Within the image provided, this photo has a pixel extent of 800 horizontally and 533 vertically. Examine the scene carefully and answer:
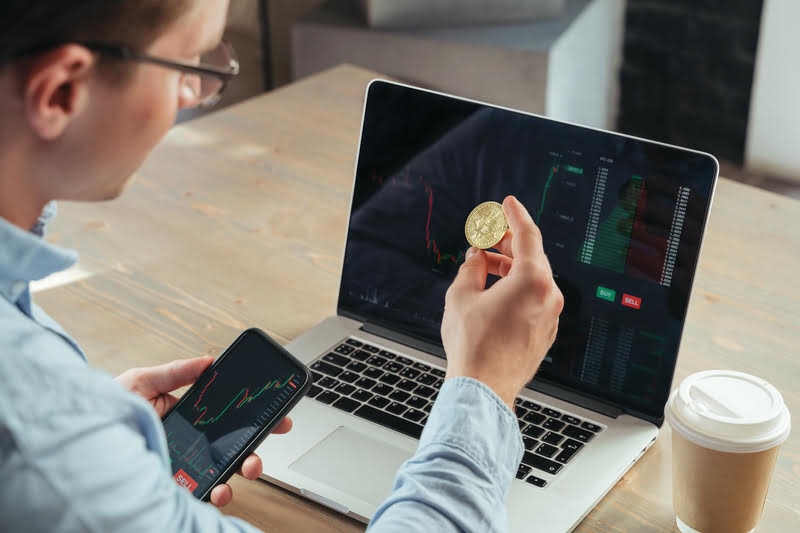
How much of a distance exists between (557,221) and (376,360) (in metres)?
0.25

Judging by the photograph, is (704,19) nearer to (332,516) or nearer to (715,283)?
(715,283)

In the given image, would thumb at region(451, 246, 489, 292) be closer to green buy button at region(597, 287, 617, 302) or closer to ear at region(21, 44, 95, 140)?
green buy button at region(597, 287, 617, 302)

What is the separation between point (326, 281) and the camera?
1.10 m

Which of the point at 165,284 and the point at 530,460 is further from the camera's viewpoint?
the point at 165,284

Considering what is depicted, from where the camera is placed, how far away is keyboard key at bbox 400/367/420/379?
2.88ft

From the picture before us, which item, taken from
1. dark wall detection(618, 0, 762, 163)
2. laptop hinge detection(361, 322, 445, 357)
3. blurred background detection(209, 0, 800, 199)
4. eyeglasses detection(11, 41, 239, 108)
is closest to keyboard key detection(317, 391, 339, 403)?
laptop hinge detection(361, 322, 445, 357)

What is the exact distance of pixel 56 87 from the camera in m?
0.47

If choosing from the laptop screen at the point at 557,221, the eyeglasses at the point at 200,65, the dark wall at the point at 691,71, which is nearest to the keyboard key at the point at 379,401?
the laptop screen at the point at 557,221

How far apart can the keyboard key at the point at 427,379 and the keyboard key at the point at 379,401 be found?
0.05m

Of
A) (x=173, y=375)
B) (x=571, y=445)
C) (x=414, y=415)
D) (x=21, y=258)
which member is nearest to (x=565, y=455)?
(x=571, y=445)

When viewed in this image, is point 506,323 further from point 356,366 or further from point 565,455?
point 356,366

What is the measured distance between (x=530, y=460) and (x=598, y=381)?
13cm

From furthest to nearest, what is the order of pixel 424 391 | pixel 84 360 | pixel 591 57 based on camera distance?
pixel 591 57
pixel 424 391
pixel 84 360

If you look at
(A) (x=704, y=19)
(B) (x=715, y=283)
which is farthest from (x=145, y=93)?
(A) (x=704, y=19)
